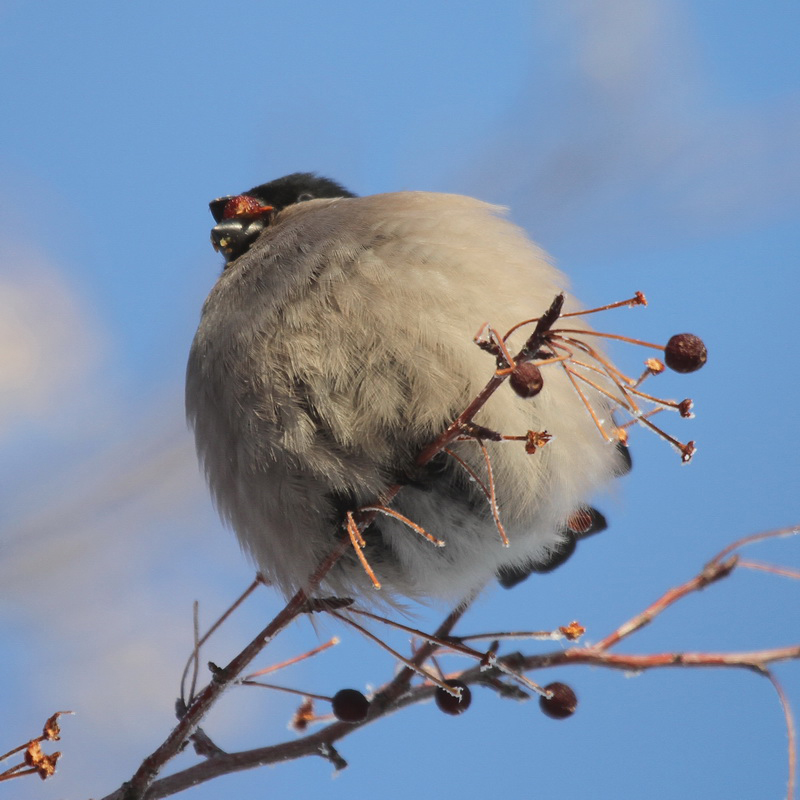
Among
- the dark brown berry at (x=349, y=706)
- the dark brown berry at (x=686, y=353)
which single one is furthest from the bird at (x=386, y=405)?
the dark brown berry at (x=686, y=353)

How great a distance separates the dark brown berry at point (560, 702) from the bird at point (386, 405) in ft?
1.13

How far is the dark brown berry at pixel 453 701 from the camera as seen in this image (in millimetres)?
2211

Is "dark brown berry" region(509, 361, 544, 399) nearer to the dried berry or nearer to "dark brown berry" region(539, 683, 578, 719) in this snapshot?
"dark brown berry" region(539, 683, 578, 719)

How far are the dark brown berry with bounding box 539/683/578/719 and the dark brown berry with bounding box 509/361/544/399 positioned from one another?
0.83 metres

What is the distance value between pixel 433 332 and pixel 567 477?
1.56 feet

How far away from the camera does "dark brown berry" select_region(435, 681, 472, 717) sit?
2.21 metres

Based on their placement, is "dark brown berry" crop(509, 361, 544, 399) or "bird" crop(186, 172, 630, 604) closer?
"dark brown berry" crop(509, 361, 544, 399)

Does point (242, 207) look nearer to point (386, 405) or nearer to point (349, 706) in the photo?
point (386, 405)

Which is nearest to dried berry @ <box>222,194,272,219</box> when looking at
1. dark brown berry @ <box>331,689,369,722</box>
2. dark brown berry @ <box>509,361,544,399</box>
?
dark brown berry @ <box>331,689,369,722</box>

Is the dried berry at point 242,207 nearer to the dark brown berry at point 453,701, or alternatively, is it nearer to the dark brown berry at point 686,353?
the dark brown berry at point 453,701

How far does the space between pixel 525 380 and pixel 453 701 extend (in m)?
0.91

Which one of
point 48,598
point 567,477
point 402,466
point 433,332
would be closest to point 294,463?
point 402,466

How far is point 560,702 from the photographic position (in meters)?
2.17

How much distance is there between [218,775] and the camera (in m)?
1.98
